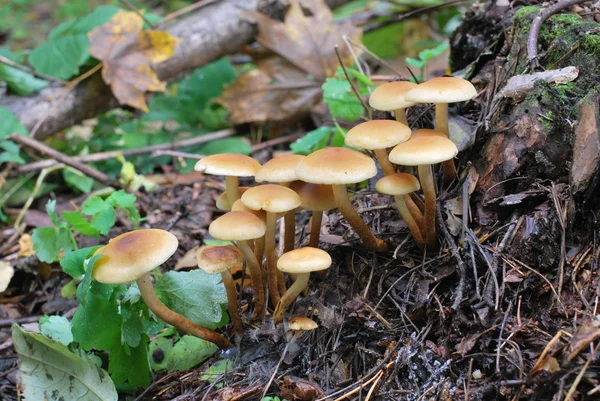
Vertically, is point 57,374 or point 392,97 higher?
point 392,97

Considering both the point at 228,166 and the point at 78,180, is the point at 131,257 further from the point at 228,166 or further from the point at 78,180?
the point at 78,180

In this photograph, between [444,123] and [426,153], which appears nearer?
[426,153]

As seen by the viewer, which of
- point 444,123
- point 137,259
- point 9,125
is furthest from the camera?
point 9,125

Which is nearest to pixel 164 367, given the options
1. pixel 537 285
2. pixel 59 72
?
pixel 537 285

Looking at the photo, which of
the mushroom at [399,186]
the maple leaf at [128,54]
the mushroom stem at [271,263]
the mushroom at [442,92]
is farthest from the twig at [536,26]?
the maple leaf at [128,54]

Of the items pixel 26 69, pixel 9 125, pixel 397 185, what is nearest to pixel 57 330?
pixel 397 185

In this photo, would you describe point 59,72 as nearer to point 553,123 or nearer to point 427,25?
point 553,123
